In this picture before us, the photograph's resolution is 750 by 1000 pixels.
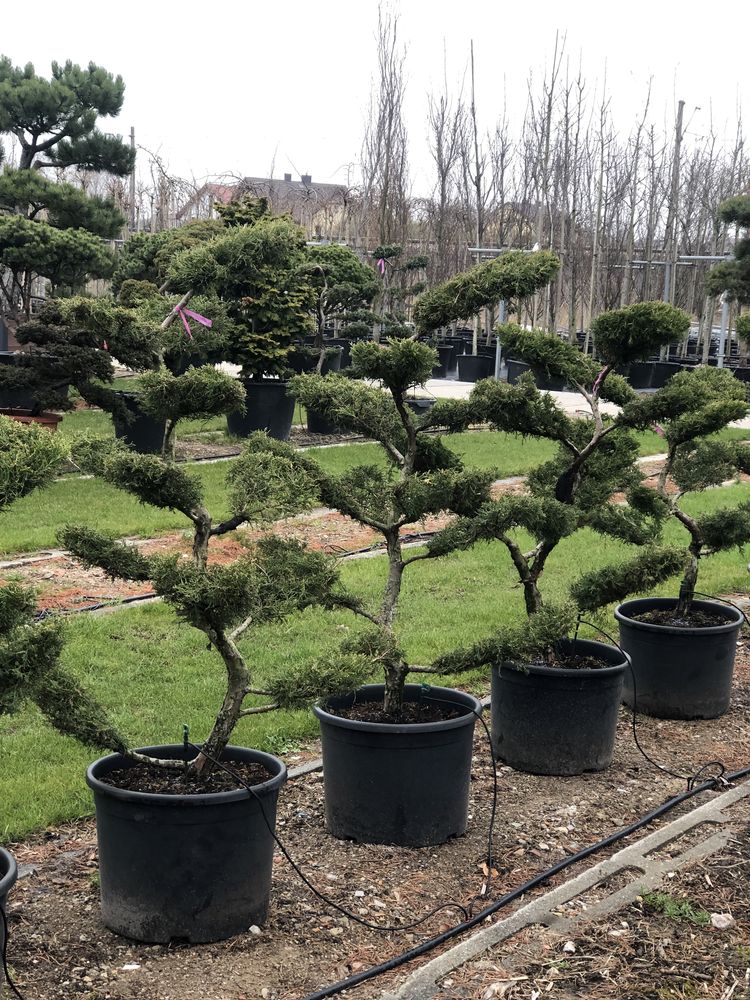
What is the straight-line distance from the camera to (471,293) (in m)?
4.18

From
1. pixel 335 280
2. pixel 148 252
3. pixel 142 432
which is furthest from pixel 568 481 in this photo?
pixel 148 252

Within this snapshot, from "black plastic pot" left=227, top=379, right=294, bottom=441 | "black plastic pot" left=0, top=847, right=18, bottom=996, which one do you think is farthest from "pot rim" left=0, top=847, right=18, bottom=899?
"black plastic pot" left=227, top=379, right=294, bottom=441

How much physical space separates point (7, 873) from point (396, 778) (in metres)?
1.50

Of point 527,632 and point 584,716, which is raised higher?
point 527,632

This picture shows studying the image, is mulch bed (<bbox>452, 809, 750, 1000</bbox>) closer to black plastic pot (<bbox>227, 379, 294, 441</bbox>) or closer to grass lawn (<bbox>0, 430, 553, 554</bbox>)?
grass lawn (<bbox>0, 430, 553, 554</bbox>)

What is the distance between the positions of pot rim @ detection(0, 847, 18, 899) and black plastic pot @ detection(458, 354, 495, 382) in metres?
20.3

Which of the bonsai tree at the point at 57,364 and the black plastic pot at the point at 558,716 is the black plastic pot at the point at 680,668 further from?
the bonsai tree at the point at 57,364

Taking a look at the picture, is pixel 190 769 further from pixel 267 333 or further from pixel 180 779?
pixel 267 333

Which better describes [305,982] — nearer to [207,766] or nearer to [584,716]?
[207,766]

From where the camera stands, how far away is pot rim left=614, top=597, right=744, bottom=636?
550 cm

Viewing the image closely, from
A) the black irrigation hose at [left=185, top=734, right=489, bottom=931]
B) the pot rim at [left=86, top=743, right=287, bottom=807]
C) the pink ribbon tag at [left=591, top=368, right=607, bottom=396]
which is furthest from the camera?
the pink ribbon tag at [left=591, top=368, right=607, bottom=396]

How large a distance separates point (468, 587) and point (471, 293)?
148 inches

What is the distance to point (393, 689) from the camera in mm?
4113

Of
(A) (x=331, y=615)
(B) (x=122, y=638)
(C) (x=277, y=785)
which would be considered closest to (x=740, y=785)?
(C) (x=277, y=785)
